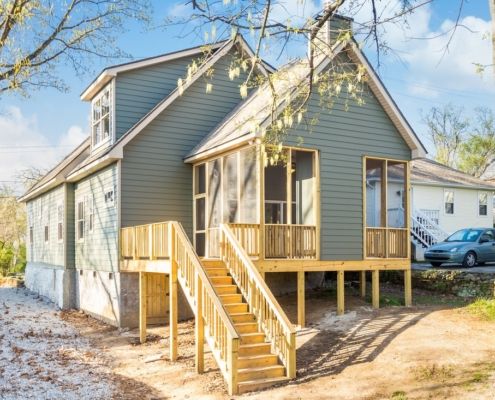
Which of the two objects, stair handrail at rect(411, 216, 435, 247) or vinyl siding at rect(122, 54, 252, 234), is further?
stair handrail at rect(411, 216, 435, 247)

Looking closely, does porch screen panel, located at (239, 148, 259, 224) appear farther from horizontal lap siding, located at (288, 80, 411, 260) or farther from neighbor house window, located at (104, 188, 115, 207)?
neighbor house window, located at (104, 188, 115, 207)

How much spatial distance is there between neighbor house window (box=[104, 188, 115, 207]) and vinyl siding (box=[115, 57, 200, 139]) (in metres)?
1.67

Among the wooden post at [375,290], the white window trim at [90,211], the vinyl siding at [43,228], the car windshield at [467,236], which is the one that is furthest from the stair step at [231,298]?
the car windshield at [467,236]

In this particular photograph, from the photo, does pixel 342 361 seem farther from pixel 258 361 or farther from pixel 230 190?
pixel 230 190

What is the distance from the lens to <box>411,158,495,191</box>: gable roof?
94.0 ft

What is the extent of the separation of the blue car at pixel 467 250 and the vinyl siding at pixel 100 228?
38.4ft

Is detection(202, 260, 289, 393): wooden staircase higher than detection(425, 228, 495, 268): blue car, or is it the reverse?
detection(425, 228, 495, 268): blue car

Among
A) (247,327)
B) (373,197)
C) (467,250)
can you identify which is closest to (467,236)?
(467,250)

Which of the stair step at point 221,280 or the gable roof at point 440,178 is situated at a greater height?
the gable roof at point 440,178

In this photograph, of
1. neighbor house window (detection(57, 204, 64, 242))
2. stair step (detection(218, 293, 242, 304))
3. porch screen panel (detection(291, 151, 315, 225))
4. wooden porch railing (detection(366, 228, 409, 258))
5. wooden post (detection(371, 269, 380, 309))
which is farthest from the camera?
neighbor house window (detection(57, 204, 64, 242))

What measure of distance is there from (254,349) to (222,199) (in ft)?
17.2

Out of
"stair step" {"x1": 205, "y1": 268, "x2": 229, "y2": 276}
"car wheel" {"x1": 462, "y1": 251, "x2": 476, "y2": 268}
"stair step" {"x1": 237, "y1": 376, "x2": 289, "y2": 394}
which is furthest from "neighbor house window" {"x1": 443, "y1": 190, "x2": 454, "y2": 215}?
"stair step" {"x1": 237, "y1": 376, "x2": 289, "y2": 394}

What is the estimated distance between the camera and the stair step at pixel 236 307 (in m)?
11.6

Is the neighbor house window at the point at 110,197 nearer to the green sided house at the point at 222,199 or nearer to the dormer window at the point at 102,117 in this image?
the green sided house at the point at 222,199
